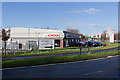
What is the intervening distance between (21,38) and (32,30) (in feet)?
11.4

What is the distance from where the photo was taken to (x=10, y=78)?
909 cm

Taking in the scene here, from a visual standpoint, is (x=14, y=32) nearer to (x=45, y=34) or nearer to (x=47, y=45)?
(x=45, y=34)

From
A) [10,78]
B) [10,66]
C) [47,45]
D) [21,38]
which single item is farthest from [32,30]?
[10,78]

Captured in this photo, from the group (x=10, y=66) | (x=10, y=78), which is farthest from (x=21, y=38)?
(x=10, y=78)

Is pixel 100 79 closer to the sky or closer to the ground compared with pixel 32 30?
closer to the ground

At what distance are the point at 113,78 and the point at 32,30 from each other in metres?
35.9

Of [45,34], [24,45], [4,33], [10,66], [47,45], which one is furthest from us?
[45,34]

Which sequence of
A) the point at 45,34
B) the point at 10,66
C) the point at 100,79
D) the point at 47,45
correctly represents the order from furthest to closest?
the point at 45,34 < the point at 47,45 < the point at 10,66 < the point at 100,79

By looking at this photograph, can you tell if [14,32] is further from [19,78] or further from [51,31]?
[19,78]

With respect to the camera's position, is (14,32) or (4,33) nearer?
(4,33)

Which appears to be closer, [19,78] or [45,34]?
[19,78]

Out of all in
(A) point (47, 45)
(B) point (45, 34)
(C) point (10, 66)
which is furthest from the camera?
(B) point (45, 34)

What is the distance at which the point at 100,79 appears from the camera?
8.74 m

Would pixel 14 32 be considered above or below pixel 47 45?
above
